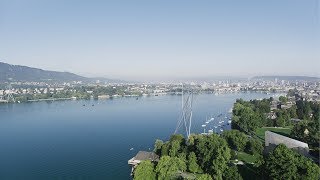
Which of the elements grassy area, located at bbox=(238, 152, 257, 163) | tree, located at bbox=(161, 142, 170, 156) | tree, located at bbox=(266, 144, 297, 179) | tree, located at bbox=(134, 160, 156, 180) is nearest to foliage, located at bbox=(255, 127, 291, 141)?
grassy area, located at bbox=(238, 152, 257, 163)

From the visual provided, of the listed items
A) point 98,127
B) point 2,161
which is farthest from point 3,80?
point 2,161

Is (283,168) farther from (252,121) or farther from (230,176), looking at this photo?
(252,121)

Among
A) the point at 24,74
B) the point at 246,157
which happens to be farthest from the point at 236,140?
the point at 24,74

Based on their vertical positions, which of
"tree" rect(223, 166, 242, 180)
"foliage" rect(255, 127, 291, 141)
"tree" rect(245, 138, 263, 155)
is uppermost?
"tree" rect(223, 166, 242, 180)

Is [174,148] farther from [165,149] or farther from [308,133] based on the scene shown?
[308,133]

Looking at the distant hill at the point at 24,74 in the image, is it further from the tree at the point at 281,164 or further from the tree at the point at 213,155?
the tree at the point at 281,164

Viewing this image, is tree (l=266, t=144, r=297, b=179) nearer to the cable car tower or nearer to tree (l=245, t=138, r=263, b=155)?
tree (l=245, t=138, r=263, b=155)

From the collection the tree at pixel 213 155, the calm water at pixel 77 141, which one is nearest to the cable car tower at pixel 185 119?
the calm water at pixel 77 141
